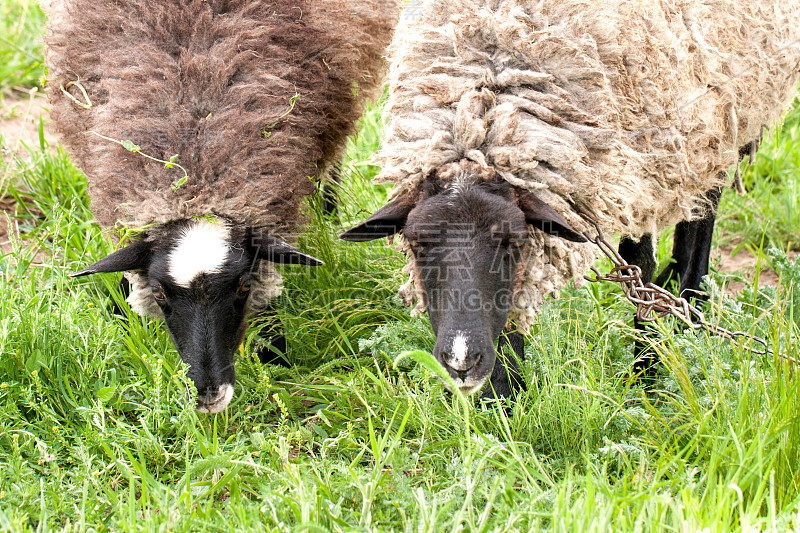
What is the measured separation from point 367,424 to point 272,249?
0.86 m

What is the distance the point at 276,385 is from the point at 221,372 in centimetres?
43

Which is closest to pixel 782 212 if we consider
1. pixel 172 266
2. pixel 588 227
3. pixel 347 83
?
pixel 588 227

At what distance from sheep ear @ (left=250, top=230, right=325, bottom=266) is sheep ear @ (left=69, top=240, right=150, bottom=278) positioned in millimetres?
448

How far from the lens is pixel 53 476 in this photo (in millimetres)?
2676

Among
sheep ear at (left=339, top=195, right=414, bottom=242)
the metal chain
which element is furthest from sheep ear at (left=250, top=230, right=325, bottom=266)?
the metal chain

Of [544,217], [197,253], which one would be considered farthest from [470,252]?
[197,253]

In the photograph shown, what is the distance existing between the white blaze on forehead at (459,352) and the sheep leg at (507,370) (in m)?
0.58

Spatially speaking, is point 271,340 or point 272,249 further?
point 271,340

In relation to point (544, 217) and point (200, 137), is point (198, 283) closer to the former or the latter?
point (200, 137)

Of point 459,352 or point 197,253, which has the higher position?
point 197,253

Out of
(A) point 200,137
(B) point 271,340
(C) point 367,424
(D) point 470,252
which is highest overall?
(A) point 200,137

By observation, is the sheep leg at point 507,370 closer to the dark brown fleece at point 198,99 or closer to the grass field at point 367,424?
the grass field at point 367,424

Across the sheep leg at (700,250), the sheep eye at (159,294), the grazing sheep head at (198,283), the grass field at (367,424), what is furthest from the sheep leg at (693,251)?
the sheep eye at (159,294)

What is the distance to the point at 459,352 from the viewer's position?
2.54 m
